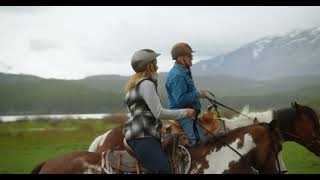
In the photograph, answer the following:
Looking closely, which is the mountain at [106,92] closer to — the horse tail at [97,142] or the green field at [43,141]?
the green field at [43,141]

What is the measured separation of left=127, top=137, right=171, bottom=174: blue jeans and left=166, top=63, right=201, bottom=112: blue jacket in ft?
2.70

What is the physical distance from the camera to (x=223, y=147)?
14.4ft

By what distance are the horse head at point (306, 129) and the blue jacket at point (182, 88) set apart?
1.14m

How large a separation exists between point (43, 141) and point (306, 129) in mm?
3518

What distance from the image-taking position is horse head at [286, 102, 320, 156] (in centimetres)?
520

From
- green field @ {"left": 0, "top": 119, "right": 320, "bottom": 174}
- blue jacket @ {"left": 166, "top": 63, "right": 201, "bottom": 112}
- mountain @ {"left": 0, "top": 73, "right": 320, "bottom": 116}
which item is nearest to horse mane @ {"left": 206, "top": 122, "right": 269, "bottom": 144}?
blue jacket @ {"left": 166, "top": 63, "right": 201, "bottom": 112}

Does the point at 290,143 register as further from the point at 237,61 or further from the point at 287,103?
the point at 237,61

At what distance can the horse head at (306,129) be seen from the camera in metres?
5.20

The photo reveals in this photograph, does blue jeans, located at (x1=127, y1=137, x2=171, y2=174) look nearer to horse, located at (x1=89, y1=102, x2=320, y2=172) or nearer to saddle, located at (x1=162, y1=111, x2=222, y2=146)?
saddle, located at (x1=162, y1=111, x2=222, y2=146)

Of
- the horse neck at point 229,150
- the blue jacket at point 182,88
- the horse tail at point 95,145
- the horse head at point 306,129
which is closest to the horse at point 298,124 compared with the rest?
the horse head at point 306,129

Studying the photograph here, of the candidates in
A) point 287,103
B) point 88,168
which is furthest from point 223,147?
point 287,103

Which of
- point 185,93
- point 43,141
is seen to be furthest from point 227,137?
point 43,141

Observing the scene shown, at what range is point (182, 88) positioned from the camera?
189 inches
